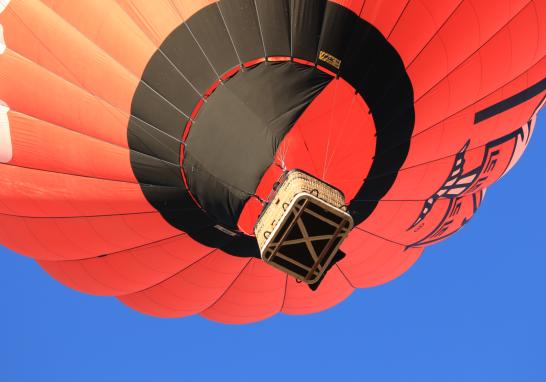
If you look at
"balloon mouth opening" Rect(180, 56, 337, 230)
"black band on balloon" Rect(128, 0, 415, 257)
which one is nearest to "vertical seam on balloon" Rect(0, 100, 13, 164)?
"black band on balloon" Rect(128, 0, 415, 257)

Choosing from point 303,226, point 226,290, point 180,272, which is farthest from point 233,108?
point 226,290

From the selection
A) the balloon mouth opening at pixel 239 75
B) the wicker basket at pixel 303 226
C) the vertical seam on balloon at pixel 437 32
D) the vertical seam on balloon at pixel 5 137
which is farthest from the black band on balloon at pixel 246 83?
the vertical seam on balloon at pixel 5 137

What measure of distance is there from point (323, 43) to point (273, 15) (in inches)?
18.3

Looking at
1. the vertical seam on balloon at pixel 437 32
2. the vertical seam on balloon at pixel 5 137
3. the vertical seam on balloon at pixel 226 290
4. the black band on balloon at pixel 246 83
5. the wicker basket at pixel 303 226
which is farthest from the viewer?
the vertical seam on balloon at pixel 226 290

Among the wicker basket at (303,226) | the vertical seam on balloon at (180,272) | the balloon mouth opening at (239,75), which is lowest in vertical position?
the vertical seam on balloon at (180,272)

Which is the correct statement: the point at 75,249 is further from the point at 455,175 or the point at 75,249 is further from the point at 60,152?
the point at 455,175

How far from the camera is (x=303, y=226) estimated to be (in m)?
6.33

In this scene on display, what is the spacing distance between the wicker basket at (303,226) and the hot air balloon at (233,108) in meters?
0.05

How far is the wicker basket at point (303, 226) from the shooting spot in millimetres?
6301

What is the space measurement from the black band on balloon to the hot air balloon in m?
0.01

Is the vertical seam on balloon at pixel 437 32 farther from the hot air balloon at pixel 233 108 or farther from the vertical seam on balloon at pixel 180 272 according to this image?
the vertical seam on balloon at pixel 180 272

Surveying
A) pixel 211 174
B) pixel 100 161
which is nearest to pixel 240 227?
pixel 211 174

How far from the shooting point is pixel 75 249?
26.8 ft

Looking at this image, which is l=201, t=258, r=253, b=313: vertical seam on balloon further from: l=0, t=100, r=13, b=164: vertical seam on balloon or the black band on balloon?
l=0, t=100, r=13, b=164: vertical seam on balloon
